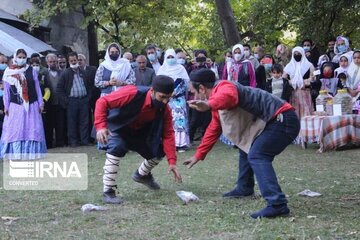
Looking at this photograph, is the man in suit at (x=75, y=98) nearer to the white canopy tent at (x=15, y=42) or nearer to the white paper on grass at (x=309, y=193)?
the white canopy tent at (x=15, y=42)

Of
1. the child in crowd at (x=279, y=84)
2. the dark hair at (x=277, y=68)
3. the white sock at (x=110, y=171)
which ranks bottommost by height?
the white sock at (x=110, y=171)

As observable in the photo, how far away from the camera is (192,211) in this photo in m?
5.66

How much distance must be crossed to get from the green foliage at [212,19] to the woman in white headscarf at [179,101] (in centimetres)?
574

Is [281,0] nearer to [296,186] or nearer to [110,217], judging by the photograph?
[296,186]

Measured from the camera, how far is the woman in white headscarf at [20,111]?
10102mm

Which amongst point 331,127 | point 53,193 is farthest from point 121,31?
point 53,193

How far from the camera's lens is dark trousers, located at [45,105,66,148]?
1289 centimetres

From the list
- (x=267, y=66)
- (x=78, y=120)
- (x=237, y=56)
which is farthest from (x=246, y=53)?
(x=78, y=120)

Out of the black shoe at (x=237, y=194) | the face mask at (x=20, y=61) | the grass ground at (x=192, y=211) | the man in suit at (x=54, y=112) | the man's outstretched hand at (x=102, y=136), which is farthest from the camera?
the man in suit at (x=54, y=112)

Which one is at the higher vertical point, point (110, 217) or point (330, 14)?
point (330, 14)

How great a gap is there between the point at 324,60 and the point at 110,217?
311 inches

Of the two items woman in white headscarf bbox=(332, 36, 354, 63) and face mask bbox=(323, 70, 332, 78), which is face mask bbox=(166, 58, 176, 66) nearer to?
face mask bbox=(323, 70, 332, 78)

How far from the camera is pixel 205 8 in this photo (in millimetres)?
22797

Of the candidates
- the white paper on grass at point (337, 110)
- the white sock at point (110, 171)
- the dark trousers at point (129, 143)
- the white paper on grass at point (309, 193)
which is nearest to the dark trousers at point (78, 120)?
the white paper on grass at point (337, 110)
